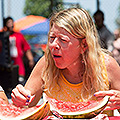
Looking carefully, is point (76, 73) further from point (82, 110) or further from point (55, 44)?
point (82, 110)

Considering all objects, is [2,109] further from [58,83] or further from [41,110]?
[58,83]

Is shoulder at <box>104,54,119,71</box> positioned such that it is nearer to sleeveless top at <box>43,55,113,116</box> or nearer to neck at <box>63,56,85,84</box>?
sleeveless top at <box>43,55,113,116</box>

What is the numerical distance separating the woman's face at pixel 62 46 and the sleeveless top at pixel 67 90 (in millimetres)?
288

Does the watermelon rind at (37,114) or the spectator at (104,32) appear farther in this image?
the spectator at (104,32)

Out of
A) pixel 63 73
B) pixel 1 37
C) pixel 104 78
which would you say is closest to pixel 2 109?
pixel 63 73

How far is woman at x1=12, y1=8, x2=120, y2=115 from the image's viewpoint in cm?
214

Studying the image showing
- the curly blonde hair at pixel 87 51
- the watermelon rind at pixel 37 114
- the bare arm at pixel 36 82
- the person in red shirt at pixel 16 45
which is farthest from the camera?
the person in red shirt at pixel 16 45

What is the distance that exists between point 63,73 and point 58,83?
118mm

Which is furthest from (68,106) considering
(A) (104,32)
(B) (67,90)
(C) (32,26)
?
(C) (32,26)

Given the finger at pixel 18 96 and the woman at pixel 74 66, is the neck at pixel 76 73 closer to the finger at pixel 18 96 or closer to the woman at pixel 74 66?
the woman at pixel 74 66

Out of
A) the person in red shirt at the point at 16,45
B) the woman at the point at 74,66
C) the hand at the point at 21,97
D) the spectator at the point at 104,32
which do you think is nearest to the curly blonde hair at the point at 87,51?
the woman at the point at 74,66

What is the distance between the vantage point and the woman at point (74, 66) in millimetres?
2137

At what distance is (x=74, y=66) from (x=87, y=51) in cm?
18

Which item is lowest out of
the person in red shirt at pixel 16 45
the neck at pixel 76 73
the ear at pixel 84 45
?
the person in red shirt at pixel 16 45
